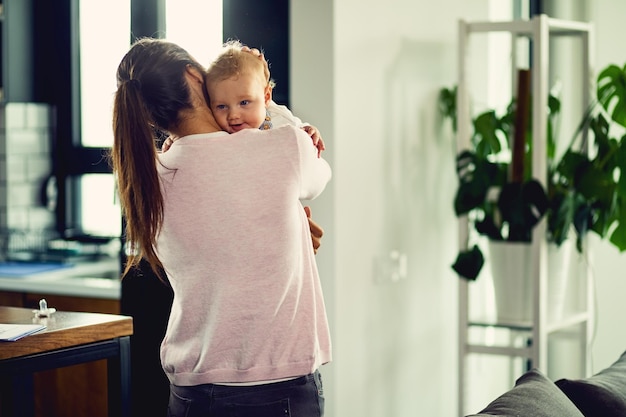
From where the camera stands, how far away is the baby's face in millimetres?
1646

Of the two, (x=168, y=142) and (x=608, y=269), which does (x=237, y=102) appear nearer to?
(x=168, y=142)

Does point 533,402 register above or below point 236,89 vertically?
below

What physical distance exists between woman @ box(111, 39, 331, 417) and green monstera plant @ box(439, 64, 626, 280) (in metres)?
1.71

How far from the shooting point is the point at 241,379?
1.61 m

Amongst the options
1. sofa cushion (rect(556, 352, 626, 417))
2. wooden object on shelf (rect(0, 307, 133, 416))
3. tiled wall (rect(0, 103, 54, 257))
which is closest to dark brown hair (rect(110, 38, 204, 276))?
wooden object on shelf (rect(0, 307, 133, 416))

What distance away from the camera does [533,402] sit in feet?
6.04

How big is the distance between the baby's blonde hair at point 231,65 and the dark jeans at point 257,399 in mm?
544

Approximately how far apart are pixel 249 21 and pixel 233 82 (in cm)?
122

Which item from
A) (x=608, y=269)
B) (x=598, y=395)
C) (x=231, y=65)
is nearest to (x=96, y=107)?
(x=608, y=269)

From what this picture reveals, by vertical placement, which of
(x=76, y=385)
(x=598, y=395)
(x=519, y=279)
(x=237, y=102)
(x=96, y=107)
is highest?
(x=96, y=107)

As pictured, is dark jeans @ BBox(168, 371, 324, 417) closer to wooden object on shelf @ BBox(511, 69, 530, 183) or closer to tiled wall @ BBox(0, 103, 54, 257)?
wooden object on shelf @ BBox(511, 69, 530, 183)

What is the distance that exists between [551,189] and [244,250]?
6.78 ft

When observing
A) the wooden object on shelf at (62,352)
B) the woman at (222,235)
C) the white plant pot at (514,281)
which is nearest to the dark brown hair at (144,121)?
the woman at (222,235)

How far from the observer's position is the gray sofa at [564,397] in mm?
1811
